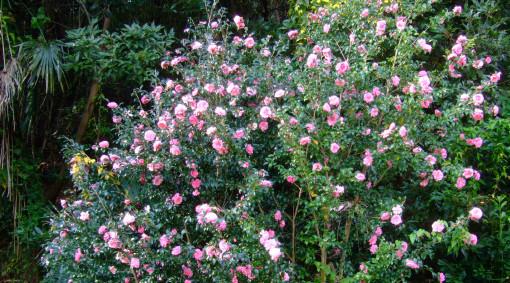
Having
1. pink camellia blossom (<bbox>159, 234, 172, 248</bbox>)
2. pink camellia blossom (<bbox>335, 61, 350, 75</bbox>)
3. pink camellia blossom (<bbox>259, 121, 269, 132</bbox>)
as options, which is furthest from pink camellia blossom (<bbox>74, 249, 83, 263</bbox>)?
pink camellia blossom (<bbox>335, 61, 350, 75</bbox>)

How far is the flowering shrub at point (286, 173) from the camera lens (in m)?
2.55

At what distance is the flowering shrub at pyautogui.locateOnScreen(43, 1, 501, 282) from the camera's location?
2.55m

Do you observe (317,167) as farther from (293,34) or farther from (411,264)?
(293,34)

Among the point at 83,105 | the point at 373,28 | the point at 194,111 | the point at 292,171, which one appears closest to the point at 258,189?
the point at 292,171

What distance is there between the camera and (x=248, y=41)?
3246 millimetres

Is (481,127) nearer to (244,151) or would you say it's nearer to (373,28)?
(373,28)

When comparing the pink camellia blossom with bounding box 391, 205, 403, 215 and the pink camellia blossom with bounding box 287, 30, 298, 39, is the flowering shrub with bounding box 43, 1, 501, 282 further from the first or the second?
the pink camellia blossom with bounding box 287, 30, 298, 39

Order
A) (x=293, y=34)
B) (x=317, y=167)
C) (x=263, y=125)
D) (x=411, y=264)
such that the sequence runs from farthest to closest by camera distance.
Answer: (x=293, y=34)
(x=263, y=125)
(x=317, y=167)
(x=411, y=264)

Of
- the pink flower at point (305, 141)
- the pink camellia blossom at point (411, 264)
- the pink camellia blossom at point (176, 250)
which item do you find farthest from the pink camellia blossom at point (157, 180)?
the pink camellia blossom at point (411, 264)

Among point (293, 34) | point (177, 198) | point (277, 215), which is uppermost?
point (293, 34)

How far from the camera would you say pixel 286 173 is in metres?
2.64

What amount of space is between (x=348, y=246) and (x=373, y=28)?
1583 millimetres

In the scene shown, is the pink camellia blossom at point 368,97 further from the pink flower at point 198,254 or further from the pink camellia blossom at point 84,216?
the pink camellia blossom at point 84,216

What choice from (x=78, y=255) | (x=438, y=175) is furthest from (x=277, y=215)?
(x=78, y=255)
